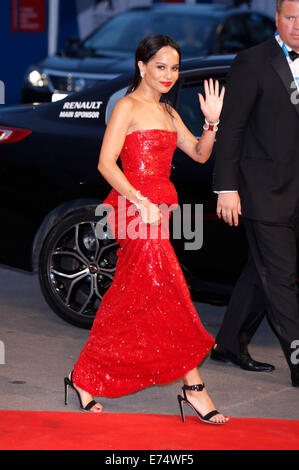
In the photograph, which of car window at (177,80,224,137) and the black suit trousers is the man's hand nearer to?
the black suit trousers

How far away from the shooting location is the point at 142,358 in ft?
16.7

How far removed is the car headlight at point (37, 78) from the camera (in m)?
13.9

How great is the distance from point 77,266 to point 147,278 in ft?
6.12

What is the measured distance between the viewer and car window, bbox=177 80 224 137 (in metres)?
6.42

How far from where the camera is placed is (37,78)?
14.0 meters

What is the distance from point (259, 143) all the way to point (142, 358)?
1.18m

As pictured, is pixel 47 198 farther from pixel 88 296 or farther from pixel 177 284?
pixel 177 284

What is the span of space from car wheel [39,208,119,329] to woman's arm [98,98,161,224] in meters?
1.71

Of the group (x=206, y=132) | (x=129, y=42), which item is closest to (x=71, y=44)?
(x=129, y=42)

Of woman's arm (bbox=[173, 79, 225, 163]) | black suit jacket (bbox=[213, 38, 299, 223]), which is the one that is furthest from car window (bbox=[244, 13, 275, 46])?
woman's arm (bbox=[173, 79, 225, 163])

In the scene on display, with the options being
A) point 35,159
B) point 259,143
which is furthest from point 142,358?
point 35,159

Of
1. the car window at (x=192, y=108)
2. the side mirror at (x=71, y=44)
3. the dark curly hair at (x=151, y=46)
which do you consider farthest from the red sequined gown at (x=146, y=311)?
the side mirror at (x=71, y=44)

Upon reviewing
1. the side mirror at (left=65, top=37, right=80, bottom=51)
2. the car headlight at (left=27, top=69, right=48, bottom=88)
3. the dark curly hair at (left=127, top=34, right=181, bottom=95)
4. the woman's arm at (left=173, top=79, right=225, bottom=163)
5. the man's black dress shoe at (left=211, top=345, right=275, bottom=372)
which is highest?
the dark curly hair at (left=127, top=34, right=181, bottom=95)

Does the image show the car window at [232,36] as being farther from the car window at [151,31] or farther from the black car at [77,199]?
the black car at [77,199]
